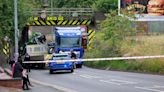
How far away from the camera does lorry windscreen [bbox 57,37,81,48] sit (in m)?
47.6

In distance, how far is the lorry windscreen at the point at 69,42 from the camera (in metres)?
47.6

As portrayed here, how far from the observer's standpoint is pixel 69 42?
47594 millimetres

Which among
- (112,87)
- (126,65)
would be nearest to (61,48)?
(126,65)

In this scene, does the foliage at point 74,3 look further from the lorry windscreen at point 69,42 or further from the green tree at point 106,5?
the lorry windscreen at point 69,42

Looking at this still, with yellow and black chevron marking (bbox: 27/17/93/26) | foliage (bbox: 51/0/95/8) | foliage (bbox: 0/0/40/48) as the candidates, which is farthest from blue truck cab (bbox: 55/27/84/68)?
foliage (bbox: 51/0/95/8)

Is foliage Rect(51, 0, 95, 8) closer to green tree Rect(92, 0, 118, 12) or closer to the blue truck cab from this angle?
green tree Rect(92, 0, 118, 12)

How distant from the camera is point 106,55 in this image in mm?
47375

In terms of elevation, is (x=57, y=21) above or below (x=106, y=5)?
below

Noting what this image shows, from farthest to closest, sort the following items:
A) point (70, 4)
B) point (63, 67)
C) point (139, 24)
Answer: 1. point (70, 4)
2. point (139, 24)
3. point (63, 67)

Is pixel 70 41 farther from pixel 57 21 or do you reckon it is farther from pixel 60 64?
pixel 57 21

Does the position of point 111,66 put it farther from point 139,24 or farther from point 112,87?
Result: point 112,87

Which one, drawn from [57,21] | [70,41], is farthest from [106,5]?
[70,41]

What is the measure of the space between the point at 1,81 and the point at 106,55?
83.2ft

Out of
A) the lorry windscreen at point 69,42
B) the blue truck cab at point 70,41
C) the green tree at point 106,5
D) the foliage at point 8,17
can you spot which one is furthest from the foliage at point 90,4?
the foliage at point 8,17
